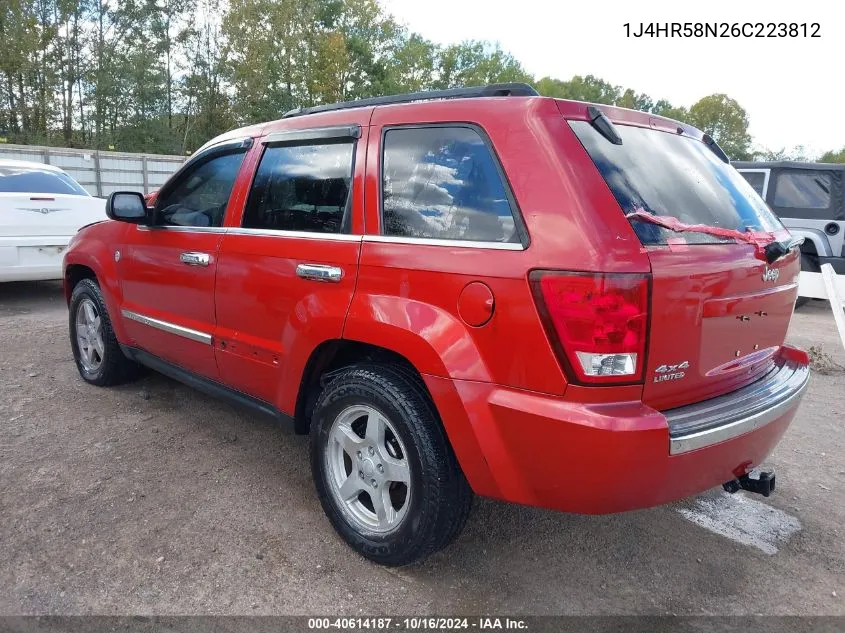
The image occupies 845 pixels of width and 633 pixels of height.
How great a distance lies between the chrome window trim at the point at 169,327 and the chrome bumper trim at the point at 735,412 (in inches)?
94.3

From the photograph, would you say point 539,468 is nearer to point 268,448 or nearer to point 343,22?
point 268,448

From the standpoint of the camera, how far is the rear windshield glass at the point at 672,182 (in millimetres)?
2168

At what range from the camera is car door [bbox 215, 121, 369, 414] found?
8.72 ft

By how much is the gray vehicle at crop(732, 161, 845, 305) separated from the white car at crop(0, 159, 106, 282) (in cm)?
888

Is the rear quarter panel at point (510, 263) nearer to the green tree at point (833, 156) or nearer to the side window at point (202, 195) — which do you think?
the side window at point (202, 195)

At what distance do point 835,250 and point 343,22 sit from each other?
1762 inches

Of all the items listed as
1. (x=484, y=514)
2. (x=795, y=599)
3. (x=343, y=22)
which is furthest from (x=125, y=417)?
(x=343, y=22)

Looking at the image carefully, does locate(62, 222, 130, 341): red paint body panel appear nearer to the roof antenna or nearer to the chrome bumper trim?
the roof antenna

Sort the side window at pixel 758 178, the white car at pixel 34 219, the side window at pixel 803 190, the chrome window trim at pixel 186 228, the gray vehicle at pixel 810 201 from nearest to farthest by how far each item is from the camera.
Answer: the chrome window trim at pixel 186 228, the white car at pixel 34 219, the gray vehicle at pixel 810 201, the side window at pixel 803 190, the side window at pixel 758 178

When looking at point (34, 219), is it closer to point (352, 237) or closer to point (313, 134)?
point (313, 134)

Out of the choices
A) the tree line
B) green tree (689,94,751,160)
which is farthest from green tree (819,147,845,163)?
the tree line

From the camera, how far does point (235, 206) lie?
3270mm

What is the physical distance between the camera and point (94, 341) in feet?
15.2

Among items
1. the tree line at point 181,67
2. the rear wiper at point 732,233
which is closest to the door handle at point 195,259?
the rear wiper at point 732,233
